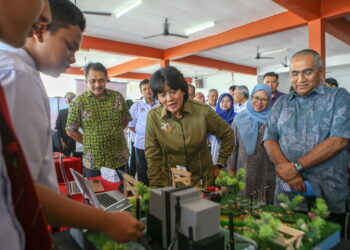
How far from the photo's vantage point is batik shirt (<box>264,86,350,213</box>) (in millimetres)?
1415

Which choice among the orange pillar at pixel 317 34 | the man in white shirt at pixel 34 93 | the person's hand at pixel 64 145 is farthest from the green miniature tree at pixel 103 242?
the orange pillar at pixel 317 34

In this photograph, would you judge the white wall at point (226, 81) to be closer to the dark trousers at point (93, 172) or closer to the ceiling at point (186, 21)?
the ceiling at point (186, 21)

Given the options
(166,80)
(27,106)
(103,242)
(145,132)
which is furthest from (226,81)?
(27,106)

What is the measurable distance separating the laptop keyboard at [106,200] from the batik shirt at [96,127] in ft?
2.99

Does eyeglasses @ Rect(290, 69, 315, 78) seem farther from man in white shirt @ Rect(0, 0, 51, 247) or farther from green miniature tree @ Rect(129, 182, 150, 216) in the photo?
man in white shirt @ Rect(0, 0, 51, 247)

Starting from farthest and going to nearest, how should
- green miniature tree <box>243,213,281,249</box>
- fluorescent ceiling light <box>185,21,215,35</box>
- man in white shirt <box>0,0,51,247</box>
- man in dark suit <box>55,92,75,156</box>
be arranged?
fluorescent ceiling light <box>185,21,215,35</box> < man in dark suit <box>55,92,75,156</box> < green miniature tree <box>243,213,281,249</box> < man in white shirt <box>0,0,51,247</box>

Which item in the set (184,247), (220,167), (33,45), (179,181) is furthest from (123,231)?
(220,167)

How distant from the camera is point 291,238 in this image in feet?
2.71

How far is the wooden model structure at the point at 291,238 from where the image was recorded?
802 millimetres

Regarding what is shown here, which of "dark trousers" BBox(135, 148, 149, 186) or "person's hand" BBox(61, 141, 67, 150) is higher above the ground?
"person's hand" BBox(61, 141, 67, 150)

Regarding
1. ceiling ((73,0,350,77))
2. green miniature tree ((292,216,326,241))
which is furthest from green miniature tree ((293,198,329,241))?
ceiling ((73,0,350,77))

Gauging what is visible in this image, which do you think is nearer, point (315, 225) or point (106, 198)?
point (315, 225)

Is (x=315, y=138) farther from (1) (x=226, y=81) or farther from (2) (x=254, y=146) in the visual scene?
(1) (x=226, y=81)

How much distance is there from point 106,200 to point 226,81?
13.7m
